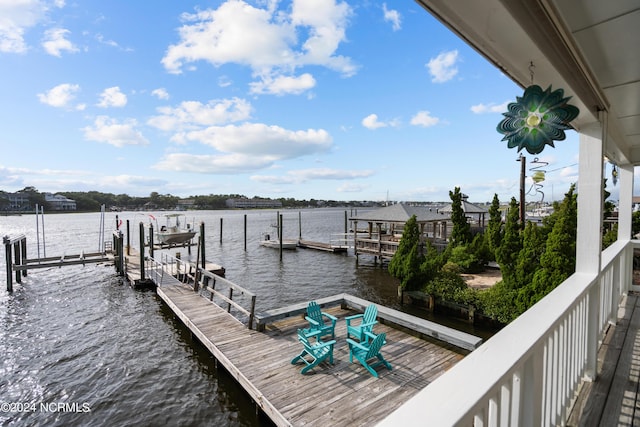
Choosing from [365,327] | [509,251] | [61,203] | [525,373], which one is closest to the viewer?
[525,373]

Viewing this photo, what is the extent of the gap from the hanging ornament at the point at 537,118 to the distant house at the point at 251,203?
124 m

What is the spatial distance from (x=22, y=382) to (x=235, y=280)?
33.5 ft

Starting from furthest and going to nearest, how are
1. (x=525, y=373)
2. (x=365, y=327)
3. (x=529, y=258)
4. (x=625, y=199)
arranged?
(x=529, y=258), (x=365, y=327), (x=625, y=199), (x=525, y=373)

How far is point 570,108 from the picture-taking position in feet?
6.52

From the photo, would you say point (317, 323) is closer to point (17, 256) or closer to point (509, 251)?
point (509, 251)

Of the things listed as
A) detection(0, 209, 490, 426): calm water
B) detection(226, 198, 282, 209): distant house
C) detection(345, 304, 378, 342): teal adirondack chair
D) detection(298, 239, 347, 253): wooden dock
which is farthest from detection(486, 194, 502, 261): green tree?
detection(226, 198, 282, 209): distant house

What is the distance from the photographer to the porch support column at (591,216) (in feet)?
8.27

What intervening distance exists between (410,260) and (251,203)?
12444 cm

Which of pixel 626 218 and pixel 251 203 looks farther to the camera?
pixel 251 203

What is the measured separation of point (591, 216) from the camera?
2.60 metres

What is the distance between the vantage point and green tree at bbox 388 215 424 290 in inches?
467

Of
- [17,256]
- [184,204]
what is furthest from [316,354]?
[184,204]

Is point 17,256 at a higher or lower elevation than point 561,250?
lower

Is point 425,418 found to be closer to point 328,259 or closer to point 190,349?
point 190,349
